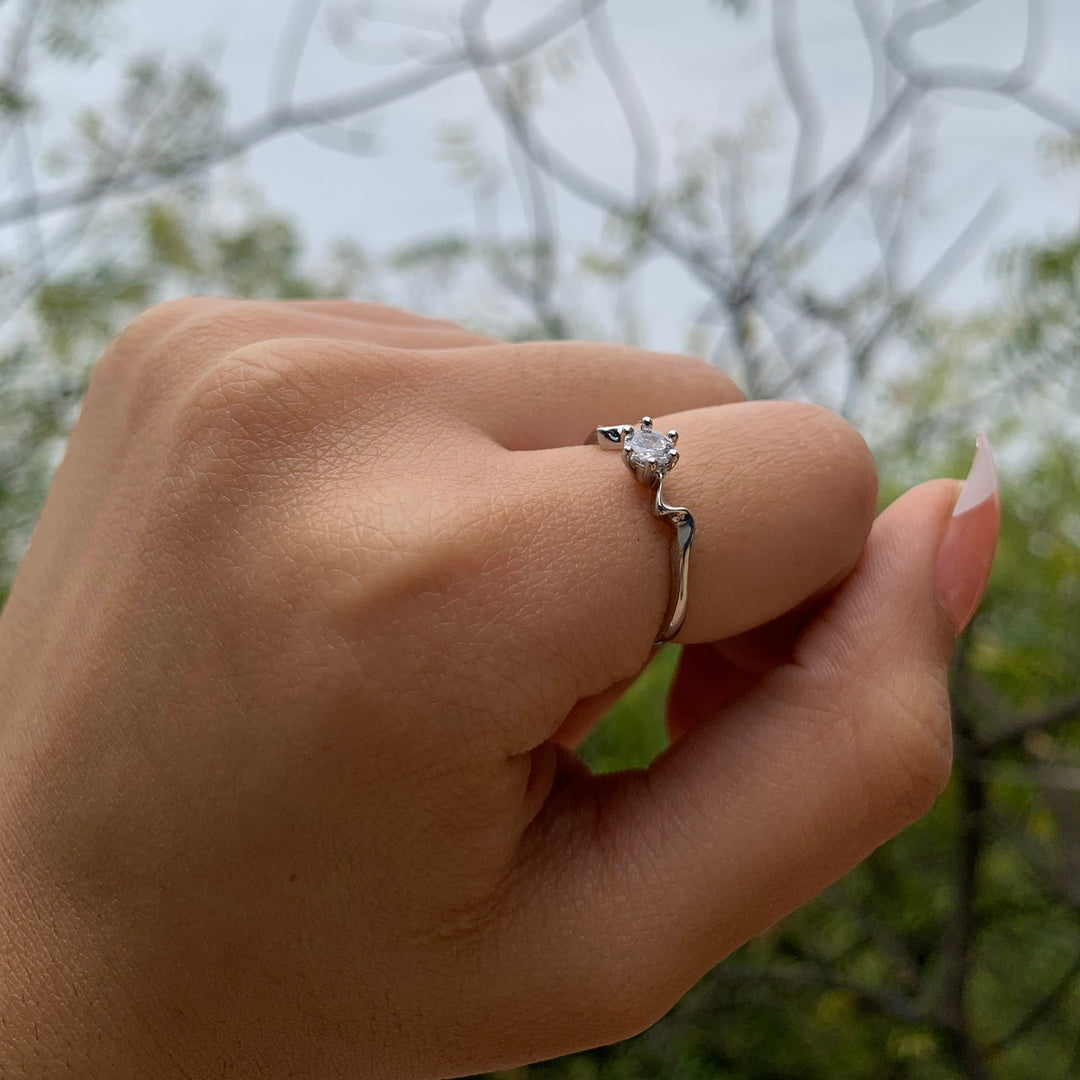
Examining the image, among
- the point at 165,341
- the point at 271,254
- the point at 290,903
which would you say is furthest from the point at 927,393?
the point at 290,903

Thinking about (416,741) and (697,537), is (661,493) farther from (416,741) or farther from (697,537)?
(416,741)

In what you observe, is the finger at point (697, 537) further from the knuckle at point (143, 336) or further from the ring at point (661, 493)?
the knuckle at point (143, 336)

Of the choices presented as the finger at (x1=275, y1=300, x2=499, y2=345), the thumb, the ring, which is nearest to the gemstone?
the ring

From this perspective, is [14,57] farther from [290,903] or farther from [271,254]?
[290,903]

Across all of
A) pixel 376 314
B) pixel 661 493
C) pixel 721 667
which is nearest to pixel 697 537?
pixel 661 493

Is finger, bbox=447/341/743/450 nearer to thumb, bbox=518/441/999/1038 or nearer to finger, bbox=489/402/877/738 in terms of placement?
finger, bbox=489/402/877/738

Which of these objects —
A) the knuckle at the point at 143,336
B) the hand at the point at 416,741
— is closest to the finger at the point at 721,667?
the hand at the point at 416,741

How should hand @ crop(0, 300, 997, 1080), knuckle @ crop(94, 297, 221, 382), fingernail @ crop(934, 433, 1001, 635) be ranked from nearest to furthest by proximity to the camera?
1. hand @ crop(0, 300, 997, 1080)
2. fingernail @ crop(934, 433, 1001, 635)
3. knuckle @ crop(94, 297, 221, 382)
